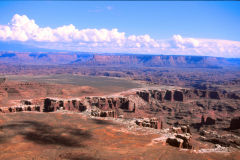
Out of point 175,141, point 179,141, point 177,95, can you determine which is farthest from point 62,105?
point 177,95

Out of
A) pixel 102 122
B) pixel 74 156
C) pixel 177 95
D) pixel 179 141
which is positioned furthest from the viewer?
pixel 177 95

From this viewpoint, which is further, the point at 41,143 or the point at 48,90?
the point at 48,90

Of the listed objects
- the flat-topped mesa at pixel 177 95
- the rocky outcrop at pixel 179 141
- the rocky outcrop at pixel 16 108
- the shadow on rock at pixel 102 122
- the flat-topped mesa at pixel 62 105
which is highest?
the rocky outcrop at pixel 179 141

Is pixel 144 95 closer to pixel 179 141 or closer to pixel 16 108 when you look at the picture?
pixel 16 108

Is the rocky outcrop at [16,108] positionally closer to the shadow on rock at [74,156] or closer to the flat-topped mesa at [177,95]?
the shadow on rock at [74,156]

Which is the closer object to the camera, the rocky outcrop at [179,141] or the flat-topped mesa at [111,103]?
the rocky outcrop at [179,141]

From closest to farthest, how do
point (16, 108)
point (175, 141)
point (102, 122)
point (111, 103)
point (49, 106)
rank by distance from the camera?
point (175, 141) < point (102, 122) < point (16, 108) < point (49, 106) < point (111, 103)

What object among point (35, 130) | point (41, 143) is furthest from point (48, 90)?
point (41, 143)

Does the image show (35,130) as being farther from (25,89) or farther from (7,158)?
(25,89)

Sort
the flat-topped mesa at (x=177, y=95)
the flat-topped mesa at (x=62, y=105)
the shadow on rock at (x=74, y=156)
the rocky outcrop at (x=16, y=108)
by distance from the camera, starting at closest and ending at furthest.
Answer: the shadow on rock at (x=74, y=156)
the rocky outcrop at (x=16, y=108)
the flat-topped mesa at (x=62, y=105)
the flat-topped mesa at (x=177, y=95)

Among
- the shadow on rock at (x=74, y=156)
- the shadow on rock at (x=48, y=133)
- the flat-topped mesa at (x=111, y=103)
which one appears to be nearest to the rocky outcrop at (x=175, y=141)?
the shadow on rock at (x=48, y=133)

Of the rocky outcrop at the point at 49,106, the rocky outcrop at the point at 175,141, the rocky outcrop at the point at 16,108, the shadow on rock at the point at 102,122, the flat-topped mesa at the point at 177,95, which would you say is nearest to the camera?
the rocky outcrop at the point at 175,141
